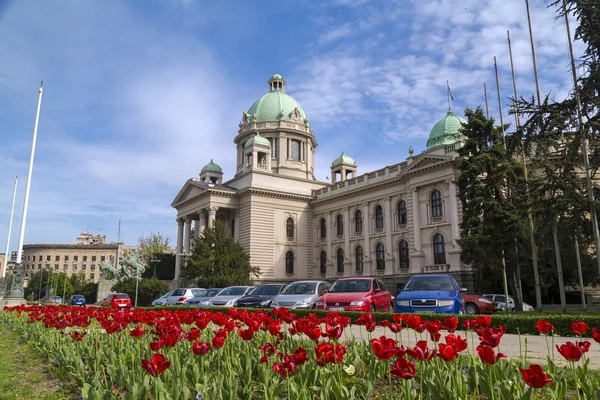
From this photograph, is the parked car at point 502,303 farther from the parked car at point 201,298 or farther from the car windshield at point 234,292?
the parked car at point 201,298

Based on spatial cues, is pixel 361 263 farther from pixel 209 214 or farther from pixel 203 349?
pixel 203 349

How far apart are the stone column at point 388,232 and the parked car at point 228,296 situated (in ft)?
69.2

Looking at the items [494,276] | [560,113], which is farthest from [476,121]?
[494,276]

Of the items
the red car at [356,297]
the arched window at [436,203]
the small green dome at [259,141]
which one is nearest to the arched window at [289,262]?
the small green dome at [259,141]

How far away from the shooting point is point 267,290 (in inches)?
902

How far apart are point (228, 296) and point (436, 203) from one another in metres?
22.1

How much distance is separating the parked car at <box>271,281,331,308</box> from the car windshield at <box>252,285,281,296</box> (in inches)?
111

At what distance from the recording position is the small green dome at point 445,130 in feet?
140

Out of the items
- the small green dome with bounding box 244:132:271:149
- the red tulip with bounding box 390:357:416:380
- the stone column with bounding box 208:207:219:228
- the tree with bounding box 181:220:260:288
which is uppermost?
the small green dome with bounding box 244:132:271:149

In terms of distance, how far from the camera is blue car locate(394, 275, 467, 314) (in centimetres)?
1409

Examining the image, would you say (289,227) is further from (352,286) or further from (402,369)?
(402,369)

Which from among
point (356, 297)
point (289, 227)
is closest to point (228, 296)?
point (356, 297)

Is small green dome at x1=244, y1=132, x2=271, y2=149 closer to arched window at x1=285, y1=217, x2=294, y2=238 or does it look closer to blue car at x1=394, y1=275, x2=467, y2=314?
arched window at x1=285, y1=217, x2=294, y2=238

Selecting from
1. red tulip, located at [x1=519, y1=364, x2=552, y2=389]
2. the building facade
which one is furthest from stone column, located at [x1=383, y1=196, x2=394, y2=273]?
red tulip, located at [x1=519, y1=364, x2=552, y2=389]
